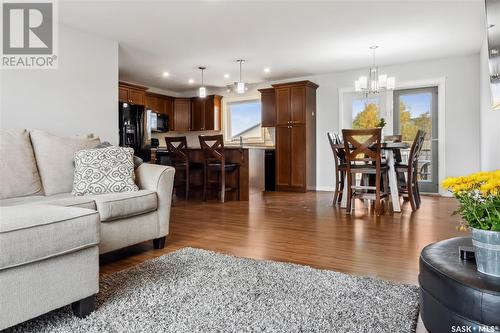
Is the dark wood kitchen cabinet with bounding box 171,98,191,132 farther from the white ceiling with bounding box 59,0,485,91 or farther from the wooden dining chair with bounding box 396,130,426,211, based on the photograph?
the wooden dining chair with bounding box 396,130,426,211

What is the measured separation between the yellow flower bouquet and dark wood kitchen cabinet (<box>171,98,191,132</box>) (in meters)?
7.51

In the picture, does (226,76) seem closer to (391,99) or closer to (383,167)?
→ (391,99)

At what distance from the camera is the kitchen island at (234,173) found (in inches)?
210

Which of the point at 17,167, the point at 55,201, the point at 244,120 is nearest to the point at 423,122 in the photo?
the point at 244,120

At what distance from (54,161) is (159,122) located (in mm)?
5218

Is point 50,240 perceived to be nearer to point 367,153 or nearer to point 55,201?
point 55,201

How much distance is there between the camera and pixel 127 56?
538 cm

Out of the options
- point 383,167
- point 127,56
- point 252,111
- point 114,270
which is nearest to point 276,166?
point 252,111

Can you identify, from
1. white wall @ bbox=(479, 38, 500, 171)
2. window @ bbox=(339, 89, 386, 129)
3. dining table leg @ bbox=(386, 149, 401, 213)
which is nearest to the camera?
white wall @ bbox=(479, 38, 500, 171)

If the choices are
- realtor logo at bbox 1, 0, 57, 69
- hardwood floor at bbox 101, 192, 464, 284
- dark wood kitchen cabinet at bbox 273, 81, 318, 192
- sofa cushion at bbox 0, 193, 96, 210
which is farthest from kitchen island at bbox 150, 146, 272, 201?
sofa cushion at bbox 0, 193, 96, 210

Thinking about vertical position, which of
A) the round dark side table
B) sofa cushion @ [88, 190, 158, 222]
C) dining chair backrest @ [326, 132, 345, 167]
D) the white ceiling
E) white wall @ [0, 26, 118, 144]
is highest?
the white ceiling

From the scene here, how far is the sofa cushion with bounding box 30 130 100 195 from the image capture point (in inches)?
98.2

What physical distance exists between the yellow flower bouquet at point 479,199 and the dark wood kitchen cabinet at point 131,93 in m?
6.05

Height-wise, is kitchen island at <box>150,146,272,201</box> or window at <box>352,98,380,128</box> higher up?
window at <box>352,98,380,128</box>
